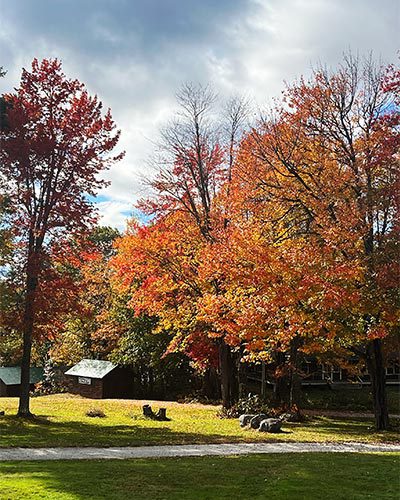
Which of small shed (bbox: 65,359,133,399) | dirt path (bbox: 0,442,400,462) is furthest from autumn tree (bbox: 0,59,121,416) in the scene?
small shed (bbox: 65,359,133,399)

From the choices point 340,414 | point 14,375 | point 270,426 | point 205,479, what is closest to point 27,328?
point 270,426

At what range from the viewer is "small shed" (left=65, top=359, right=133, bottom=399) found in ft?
103

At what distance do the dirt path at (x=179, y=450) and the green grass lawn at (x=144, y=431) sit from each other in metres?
0.75

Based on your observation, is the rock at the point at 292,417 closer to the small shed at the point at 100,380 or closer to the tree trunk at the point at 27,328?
the tree trunk at the point at 27,328

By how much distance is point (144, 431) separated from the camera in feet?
51.5

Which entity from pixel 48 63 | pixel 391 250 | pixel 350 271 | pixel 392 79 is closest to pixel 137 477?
pixel 350 271

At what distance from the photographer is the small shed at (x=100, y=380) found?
3144cm

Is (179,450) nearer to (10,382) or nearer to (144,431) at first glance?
(144,431)

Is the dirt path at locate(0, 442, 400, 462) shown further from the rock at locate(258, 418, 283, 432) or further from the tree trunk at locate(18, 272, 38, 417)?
the tree trunk at locate(18, 272, 38, 417)

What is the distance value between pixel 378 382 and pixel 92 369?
20.3m

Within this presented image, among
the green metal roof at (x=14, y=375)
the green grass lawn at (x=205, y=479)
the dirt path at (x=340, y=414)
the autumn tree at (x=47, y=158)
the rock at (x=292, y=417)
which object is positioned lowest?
the dirt path at (x=340, y=414)

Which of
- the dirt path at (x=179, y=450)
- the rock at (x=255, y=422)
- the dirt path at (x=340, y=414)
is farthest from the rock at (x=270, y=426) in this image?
the dirt path at (x=340, y=414)

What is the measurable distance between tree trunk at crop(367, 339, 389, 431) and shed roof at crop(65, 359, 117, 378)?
1870 cm

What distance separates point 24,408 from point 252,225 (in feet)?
33.4
